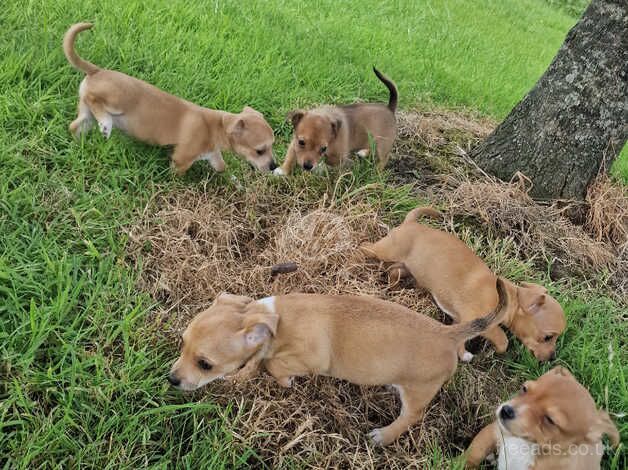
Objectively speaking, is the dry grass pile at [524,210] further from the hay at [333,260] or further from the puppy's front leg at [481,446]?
the puppy's front leg at [481,446]

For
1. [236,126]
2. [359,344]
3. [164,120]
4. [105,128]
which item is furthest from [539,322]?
[105,128]

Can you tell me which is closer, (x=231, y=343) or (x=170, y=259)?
(x=231, y=343)

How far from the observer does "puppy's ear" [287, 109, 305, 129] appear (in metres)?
5.50

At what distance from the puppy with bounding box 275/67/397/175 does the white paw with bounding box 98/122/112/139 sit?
1.60 metres

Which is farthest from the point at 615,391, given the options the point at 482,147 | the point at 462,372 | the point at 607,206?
the point at 482,147

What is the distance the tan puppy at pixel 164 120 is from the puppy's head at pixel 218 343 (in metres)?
2.08

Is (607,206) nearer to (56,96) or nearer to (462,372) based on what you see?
(462,372)

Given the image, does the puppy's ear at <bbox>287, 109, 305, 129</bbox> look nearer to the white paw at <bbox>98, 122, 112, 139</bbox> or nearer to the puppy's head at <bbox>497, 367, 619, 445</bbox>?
the white paw at <bbox>98, 122, 112, 139</bbox>

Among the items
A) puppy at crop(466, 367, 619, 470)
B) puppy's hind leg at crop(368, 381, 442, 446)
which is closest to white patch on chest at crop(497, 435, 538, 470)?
puppy at crop(466, 367, 619, 470)

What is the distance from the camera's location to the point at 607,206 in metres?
5.75

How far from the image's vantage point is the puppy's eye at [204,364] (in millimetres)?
3167

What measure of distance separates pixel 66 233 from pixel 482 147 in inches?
174

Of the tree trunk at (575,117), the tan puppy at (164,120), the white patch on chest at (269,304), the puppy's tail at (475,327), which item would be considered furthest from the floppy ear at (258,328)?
the tree trunk at (575,117)

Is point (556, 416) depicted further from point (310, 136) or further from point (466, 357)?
point (310, 136)
